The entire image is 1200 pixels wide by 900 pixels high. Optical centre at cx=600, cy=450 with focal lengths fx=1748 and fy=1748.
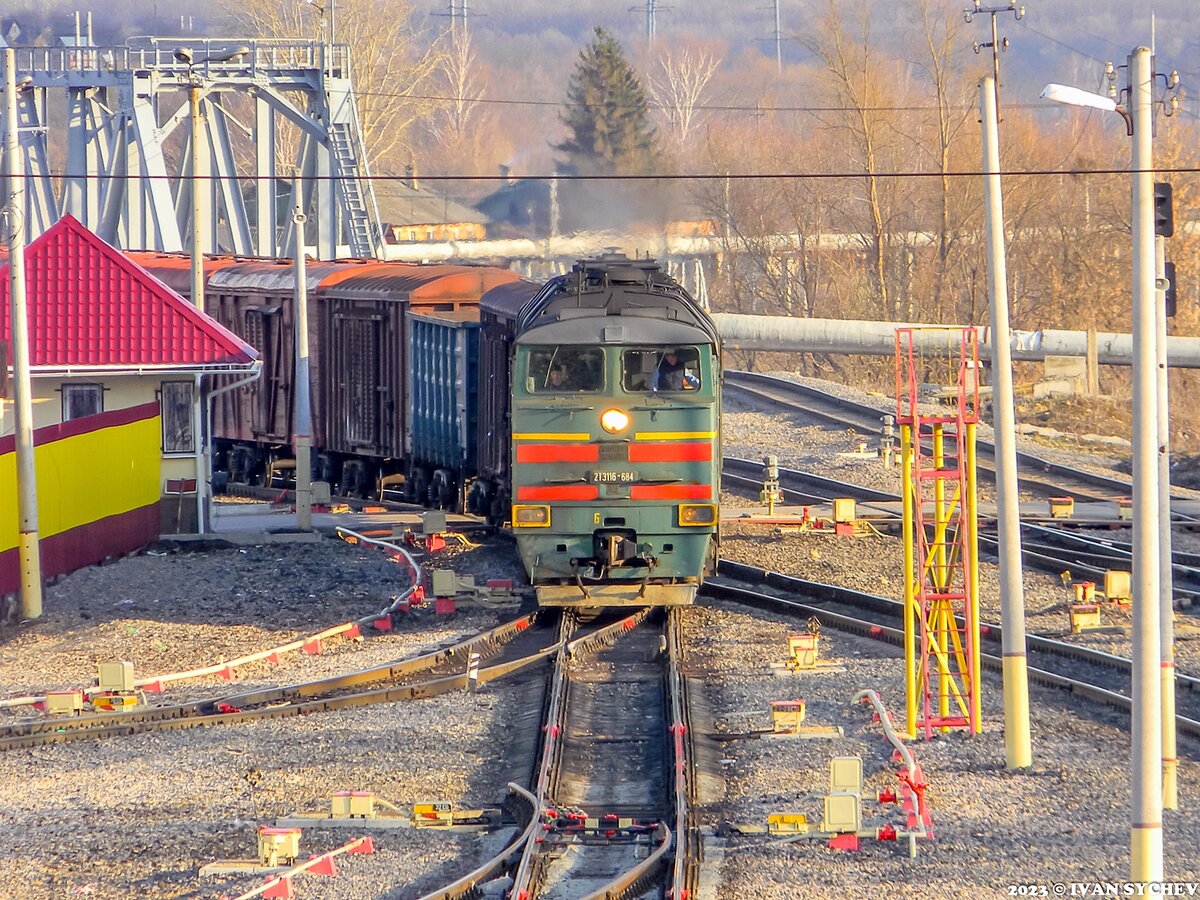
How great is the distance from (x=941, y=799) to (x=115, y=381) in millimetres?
13793

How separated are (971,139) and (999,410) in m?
40.7

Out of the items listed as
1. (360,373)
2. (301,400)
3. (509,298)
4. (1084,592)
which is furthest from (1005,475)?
(360,373)

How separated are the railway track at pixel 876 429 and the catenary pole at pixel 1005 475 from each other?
10002mm

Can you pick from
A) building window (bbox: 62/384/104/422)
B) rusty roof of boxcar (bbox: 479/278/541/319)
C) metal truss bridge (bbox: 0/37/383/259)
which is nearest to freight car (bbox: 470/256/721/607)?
rusty roof of boxcar (bbox: 479/278/541/319)

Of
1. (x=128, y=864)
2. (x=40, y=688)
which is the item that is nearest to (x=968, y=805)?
(x=128, y=864)

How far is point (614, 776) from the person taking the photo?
11.7 m

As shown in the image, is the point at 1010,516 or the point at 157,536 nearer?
the point at 1010,516

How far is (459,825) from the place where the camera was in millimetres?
10398

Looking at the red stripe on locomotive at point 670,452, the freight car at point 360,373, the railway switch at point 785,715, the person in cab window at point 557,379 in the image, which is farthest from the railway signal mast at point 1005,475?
the freight car at point 360,373

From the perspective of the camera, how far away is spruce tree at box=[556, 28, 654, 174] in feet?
216

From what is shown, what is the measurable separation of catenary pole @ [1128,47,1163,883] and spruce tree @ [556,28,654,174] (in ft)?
186

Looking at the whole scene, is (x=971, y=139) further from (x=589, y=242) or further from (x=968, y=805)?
(x=968, y=805)

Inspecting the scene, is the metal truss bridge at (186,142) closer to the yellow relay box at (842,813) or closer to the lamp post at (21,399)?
the lamp post at (21,399)

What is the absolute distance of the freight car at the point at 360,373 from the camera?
74.1ft
